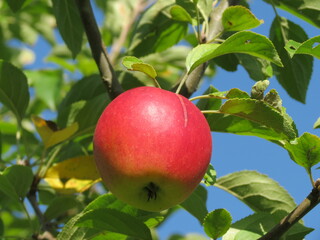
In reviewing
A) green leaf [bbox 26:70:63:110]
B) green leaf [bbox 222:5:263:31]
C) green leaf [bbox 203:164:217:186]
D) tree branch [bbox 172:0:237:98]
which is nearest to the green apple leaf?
green leaf [bbox 203:164:217:186]

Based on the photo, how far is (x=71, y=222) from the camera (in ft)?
4.36

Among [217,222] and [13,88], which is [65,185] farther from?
[217,222]

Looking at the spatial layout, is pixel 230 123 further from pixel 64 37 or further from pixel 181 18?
pixel 64 37

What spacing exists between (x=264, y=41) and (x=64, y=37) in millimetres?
797

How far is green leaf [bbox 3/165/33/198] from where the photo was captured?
5.31ft

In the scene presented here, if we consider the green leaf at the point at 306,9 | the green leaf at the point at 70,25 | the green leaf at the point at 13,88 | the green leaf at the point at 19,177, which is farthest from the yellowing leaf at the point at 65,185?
the green leaf at the point at 306,9

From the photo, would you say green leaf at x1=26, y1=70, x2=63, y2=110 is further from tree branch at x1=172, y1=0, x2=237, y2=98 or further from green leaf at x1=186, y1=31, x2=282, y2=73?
green leaf at x1=186, y1=31, x2=282, y2=73

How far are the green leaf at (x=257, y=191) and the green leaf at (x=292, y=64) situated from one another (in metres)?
0.35

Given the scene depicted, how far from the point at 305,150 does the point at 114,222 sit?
455 mm

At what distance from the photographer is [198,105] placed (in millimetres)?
1542

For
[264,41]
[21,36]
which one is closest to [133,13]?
[21,36]

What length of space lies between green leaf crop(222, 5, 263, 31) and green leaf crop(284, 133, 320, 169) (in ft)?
1.15

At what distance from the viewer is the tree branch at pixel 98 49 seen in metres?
1.48

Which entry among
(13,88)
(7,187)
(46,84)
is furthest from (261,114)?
(46,84)
